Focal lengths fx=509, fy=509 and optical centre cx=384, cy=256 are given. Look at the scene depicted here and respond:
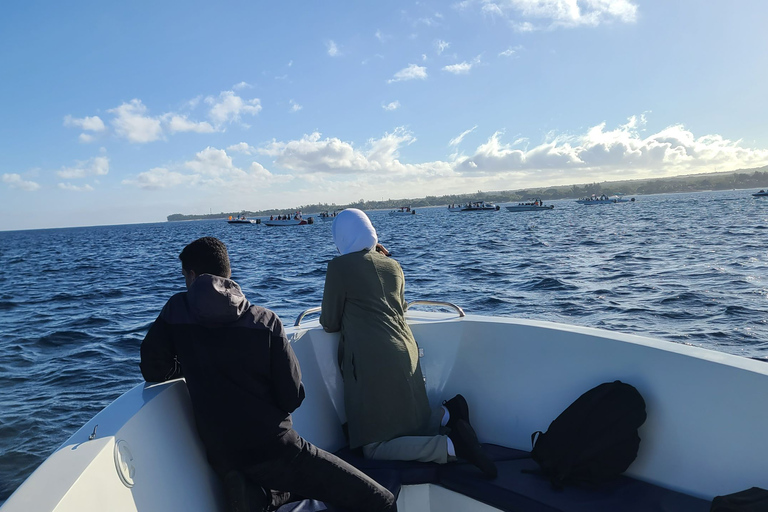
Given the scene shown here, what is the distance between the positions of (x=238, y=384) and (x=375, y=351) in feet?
2.96

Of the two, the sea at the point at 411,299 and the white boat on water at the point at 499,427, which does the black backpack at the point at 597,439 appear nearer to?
the white boat on water at the point at 499,427

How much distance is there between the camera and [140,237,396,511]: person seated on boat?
182 centimetres

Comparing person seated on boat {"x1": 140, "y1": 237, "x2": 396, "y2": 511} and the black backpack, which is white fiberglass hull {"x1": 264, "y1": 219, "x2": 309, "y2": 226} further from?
person seated on boat {"x1": 140, "y1": 237, "x2": 396, "y2": 511}

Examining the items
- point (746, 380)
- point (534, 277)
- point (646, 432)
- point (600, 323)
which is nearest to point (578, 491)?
point (646, 432)

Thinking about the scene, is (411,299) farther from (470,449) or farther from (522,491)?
(522,491)

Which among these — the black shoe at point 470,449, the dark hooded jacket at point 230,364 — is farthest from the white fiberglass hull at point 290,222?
the dark hooded jacket at point 230,364

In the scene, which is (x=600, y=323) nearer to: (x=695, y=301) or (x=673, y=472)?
(x=695, y=301)

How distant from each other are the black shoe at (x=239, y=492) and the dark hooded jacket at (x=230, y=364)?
5cm

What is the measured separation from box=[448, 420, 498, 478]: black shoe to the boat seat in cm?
6

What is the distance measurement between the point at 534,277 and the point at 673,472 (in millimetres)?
11691

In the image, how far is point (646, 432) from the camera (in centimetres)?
244

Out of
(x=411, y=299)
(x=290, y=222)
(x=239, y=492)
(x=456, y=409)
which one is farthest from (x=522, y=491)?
(x=290, y=222)

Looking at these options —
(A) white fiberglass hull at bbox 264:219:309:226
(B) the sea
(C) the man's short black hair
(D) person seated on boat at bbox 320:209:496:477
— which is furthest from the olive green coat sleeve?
(A) white fiberglass hull at bbox 264:219:309:226

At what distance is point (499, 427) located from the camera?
118 inches
